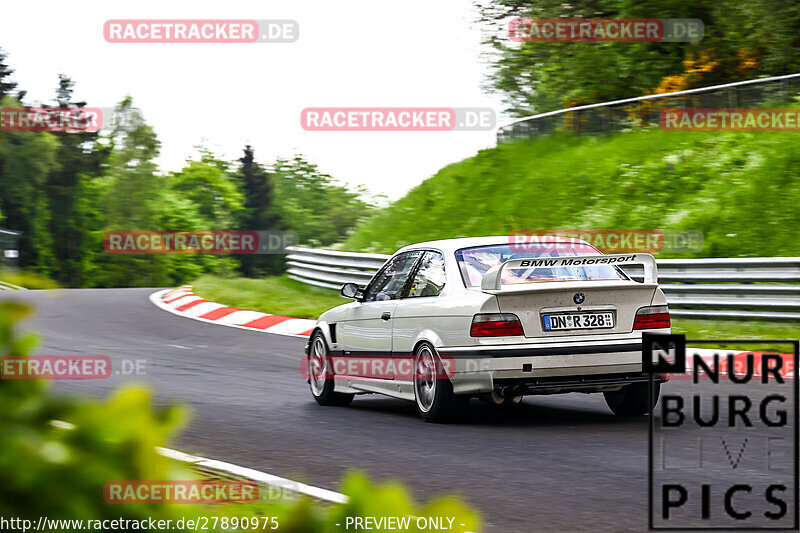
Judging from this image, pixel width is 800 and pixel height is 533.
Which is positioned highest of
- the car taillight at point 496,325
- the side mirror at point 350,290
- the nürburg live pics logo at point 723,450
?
the side mirror at point 350,290

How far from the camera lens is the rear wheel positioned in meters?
8.87

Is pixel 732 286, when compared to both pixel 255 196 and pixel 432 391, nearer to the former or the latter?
pixel 432 391

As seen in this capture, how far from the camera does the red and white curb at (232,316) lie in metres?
18.6

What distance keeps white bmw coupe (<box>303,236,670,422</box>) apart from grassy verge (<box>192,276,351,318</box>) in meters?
10.3

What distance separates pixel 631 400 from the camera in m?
9.41

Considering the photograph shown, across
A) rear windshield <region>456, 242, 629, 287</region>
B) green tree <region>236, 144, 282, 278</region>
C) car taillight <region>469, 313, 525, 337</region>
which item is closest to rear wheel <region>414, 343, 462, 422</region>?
car taillight <region>469, 313, 525, 337</region>

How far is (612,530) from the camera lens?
17.2 feet

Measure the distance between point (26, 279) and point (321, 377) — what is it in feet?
29.8

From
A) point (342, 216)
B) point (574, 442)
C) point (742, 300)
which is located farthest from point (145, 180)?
point (574, 442)
